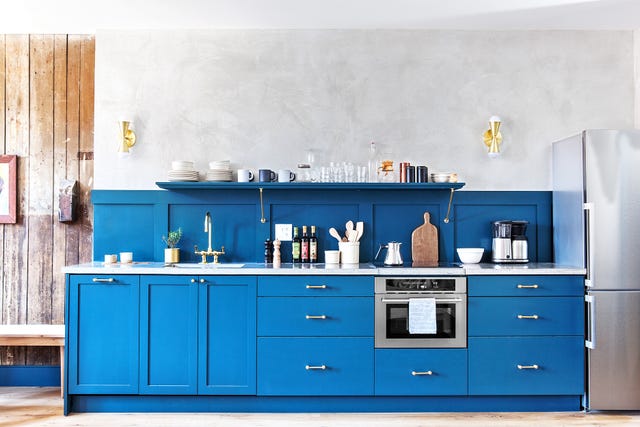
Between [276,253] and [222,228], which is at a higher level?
[222,228]

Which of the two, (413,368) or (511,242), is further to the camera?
(511,242)

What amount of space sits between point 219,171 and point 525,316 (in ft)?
8.21

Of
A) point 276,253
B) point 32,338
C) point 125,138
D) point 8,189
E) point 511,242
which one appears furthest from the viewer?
point 8,189

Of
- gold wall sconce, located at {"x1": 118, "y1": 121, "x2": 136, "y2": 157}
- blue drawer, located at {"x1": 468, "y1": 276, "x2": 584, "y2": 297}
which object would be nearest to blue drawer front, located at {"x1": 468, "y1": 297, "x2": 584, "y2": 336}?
blue drawer, located at {"x1": 468, "y1": 276, "x2": 584, "y2": 297}

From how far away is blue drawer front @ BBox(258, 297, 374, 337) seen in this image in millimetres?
3340

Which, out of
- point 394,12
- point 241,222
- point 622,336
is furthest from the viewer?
point 241,222

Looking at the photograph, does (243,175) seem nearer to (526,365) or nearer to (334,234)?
(334,234)

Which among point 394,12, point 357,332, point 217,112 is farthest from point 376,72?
point 357,332

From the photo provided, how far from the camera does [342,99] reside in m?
4.00

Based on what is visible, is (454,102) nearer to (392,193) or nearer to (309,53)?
(392,193)

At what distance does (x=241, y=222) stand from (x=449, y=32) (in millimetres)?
2358

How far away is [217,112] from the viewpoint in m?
3.99

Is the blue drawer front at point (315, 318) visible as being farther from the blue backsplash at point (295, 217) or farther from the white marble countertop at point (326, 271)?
the blue backsplash at point (295, 217)

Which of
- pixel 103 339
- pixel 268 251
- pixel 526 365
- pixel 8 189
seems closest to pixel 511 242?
pixel 526 365
